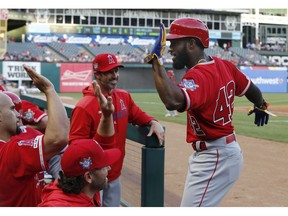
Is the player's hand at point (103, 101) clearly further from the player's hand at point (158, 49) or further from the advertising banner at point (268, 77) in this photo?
the advertising banner at point (268, 77)

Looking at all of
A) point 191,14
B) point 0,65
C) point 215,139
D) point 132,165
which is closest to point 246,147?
→ point 132,165

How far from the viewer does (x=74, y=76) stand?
29703 mm

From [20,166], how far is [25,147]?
0.30ft

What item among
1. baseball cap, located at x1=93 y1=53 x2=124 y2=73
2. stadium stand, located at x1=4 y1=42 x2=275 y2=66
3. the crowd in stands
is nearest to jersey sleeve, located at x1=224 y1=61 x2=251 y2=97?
baseball cap, located at x1=93 y1=53 x2=124 y2=73

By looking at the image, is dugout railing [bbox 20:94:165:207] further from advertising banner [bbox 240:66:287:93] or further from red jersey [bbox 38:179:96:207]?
advertising banner [bbox 240:66:287:93]

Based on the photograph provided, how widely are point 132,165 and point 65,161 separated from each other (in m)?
1.49

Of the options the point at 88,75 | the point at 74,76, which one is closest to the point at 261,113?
the point at 74,76

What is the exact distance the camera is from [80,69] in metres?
30.0

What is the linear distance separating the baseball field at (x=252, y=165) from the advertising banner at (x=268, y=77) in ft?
47.9

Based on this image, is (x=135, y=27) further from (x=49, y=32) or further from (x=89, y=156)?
(x=89, y=156)

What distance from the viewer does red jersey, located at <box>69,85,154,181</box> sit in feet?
9.95

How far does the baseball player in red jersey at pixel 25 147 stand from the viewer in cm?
206

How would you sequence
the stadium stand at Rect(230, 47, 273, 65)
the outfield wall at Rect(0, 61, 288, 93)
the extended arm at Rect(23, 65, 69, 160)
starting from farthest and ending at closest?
the stadium stand at Rect(230, 47, 273, 65) < the outfield wall at Rect(0, 61, 288, 93) < the extended arm at Rect(23, 65, 69, 160)

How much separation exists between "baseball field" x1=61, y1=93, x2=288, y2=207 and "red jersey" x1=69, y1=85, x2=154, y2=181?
0.86 ft
